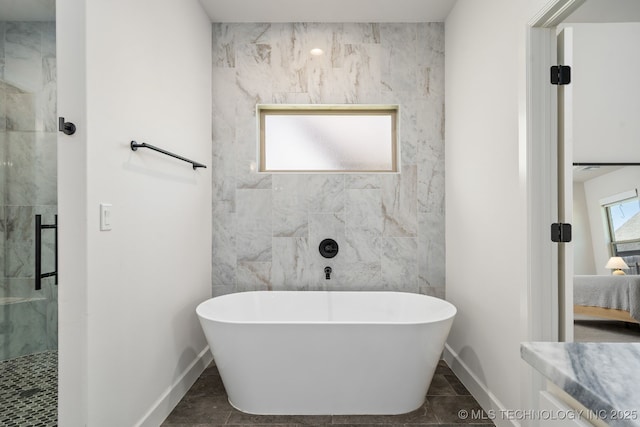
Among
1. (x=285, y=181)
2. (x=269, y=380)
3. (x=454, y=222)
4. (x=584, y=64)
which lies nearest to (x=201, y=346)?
(x=269, y=380)

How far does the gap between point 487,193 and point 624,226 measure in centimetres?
99

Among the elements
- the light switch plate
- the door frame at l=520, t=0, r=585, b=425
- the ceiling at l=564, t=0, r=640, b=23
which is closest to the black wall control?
the door frame at l=520, t=0, r=585, b=425

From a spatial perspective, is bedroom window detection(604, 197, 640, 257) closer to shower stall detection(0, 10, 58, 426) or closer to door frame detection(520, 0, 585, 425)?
door frame detection(520, 0, 585, 425)

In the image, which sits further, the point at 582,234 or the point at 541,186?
the point at 582,234

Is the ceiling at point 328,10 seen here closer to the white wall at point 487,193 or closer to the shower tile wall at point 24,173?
the white wall at point 487,193

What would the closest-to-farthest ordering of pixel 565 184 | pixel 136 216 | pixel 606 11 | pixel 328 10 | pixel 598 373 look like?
pixel 598 373
pixel 565 184
pixel 136 216
pixel 606 11
pixel 328 10

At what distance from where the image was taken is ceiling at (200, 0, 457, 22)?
8.43ft

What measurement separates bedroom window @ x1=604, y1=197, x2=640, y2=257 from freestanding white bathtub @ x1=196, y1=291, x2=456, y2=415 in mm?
1286

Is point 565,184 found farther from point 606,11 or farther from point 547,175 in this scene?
point 606,11

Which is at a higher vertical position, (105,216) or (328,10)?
(328,10)

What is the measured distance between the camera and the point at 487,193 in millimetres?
2105

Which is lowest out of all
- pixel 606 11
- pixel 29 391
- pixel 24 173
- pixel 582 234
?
pixel 29 391

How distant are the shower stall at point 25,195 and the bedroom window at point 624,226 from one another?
3471 millimetres

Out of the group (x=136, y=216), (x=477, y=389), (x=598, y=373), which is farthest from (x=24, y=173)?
(x=477, y=389)
